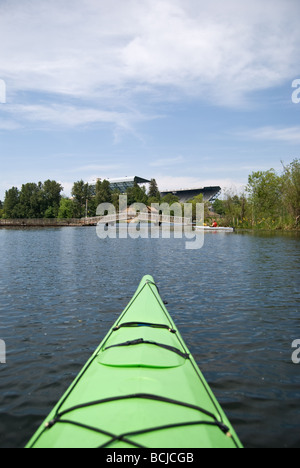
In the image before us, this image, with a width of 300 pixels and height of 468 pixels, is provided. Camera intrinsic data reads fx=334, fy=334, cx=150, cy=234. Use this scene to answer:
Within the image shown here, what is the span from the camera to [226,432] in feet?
10.6

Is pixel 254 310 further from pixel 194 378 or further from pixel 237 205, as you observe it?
pixel 237 205

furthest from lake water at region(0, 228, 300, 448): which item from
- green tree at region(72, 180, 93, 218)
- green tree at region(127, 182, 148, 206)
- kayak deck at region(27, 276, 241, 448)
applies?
green tree at region(127, 182, 148, 206)

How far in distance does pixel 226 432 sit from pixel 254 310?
767 centimetres

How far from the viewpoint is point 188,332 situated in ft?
27.6

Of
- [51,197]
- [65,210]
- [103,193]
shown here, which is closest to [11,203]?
[51,197]

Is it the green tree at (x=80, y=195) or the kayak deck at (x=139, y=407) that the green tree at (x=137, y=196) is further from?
the kayak deck at (x=139, y=407)

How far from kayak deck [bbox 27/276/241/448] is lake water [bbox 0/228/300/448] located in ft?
4.39

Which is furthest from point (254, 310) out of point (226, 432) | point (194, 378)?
point (226, 432)

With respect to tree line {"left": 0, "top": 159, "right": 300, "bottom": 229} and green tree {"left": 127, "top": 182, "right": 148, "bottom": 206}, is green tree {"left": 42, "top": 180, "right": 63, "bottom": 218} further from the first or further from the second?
green tree {"left": 127, "top": 182, "right": 148, "bottom": 206}

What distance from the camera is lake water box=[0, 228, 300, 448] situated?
515cm

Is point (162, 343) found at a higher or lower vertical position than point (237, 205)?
lower

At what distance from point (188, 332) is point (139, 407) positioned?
17.0 ft
